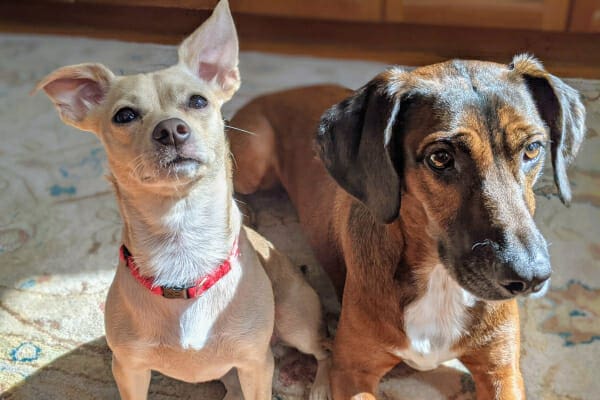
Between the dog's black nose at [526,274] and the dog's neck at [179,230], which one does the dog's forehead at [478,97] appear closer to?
the dog's black nose at [526,274]

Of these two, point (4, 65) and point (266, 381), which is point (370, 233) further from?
point (4, 65)

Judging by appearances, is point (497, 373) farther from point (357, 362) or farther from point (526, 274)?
point (526, 274)

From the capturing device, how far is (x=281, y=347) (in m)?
2.33

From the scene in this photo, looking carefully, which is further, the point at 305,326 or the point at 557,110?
the point at 305,326

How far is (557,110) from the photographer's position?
1792 millimetres

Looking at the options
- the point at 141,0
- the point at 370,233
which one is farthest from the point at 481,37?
the point at 370,233

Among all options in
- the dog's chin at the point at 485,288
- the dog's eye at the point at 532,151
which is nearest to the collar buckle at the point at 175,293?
the dog's chin at the point at 485,288

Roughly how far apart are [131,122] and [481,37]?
2739mm

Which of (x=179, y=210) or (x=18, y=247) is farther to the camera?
(x=18, y=247)

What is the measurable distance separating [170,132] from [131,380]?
69 cm

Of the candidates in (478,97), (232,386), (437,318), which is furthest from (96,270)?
(478,97)

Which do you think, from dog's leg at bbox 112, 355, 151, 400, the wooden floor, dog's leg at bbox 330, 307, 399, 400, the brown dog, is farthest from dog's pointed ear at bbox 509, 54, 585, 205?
the wooden floor

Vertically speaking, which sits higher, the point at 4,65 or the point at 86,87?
the point at 86,87

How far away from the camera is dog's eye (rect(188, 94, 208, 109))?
1.80m
